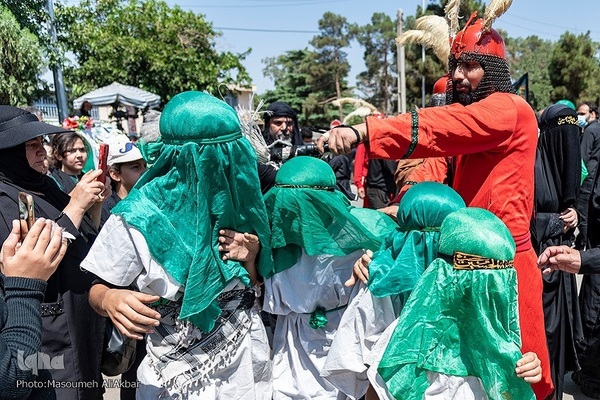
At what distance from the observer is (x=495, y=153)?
7.57ft

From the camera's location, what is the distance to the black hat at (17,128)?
8.11 feet

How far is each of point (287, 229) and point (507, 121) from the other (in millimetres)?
1136

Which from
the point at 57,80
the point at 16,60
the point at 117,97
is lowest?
the point at 117,97

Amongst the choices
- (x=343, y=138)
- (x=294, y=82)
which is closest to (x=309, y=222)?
(x=343, y=138)

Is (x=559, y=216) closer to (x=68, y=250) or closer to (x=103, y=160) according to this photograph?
(x=103, y=160)

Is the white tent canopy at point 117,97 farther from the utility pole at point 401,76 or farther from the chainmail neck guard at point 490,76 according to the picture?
the chainmail neck guard at point 490,76

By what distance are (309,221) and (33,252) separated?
139 centimetres

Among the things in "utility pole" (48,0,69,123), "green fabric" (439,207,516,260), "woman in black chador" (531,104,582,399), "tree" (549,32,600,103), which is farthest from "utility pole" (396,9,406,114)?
"green fabric" (439,207,516,260)

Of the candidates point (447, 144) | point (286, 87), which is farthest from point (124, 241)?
point (286, 87)

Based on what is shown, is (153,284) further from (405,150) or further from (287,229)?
(405,150)

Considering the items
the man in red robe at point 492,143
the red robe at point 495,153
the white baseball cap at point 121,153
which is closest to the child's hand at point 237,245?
the man in red robe at point 492,143

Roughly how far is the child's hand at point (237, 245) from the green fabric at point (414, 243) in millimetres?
507

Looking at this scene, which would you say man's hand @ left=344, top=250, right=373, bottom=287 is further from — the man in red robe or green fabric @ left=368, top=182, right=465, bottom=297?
the man in red robe

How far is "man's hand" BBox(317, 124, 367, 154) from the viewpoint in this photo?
1.98m
